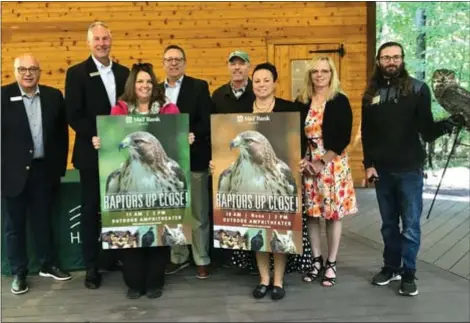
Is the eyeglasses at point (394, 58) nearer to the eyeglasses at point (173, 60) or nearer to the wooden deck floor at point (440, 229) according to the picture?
the eyeglasses at point (173, 60)

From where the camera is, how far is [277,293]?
9.28 feet

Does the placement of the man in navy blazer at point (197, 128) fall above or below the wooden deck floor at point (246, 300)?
above

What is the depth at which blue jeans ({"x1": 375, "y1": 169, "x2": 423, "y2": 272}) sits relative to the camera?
2.87 meters

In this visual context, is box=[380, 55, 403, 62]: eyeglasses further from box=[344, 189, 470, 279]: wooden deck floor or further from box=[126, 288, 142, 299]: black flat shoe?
box=[126, 288, 142, 299]: black flat shoe

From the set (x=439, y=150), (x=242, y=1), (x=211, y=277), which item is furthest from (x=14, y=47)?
(x=439, y=150)

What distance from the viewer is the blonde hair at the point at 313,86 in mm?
2916

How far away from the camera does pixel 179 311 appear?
8.84 feet

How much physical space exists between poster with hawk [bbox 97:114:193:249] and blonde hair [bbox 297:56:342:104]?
27.7 inches

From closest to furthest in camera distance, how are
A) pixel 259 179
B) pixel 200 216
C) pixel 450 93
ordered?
pixel 259 179 < pixel 200 216 < pixel 450 93

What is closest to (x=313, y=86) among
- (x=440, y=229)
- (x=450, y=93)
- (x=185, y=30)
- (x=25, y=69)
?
(x=25, y=69)

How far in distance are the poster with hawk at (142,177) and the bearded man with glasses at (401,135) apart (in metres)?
1.08

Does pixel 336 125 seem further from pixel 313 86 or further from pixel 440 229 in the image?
pixel 440 229

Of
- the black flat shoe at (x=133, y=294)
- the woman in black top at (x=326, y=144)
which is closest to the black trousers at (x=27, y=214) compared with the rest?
the black flat shoe at (x=133, y=294)

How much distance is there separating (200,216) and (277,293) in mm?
710
